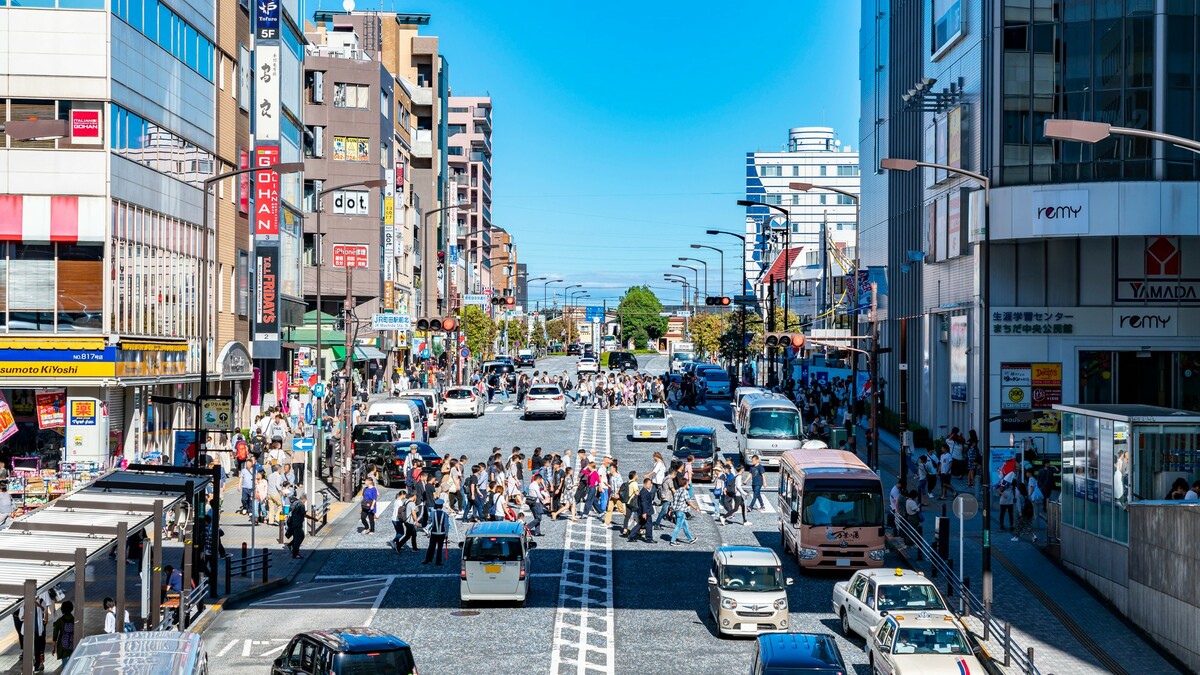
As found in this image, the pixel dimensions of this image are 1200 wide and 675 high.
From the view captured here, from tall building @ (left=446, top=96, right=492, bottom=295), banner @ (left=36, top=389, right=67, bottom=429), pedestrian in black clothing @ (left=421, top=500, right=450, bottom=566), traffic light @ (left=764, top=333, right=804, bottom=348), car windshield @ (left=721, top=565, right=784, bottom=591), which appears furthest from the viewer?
tall building @ (left=446, top=96, right=492, bottom=295)

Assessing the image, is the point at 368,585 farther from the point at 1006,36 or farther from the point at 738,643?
the point at 1006,36

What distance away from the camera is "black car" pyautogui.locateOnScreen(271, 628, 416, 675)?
19.2m

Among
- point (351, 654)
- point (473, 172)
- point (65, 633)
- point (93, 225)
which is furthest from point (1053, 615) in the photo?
point (473, 172)

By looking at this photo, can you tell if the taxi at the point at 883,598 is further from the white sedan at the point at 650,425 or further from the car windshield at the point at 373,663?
the white sedan at the point at 650,425

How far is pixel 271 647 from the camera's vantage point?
79.9 feet

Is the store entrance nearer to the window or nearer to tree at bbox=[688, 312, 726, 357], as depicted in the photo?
the window

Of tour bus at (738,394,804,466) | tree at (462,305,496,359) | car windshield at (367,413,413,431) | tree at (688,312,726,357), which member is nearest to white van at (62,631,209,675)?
tour bus at (738,394,804,466)

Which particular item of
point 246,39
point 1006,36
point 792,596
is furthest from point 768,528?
point 246,39

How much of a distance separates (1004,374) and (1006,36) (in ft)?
38.9

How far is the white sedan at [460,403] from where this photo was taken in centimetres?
6806

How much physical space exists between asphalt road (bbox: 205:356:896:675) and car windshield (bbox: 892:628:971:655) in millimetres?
1978

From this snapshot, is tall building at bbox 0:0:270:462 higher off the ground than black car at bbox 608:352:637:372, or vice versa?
tall building at bbox 0:0:270:462

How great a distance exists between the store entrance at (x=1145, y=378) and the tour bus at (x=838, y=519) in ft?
74.4

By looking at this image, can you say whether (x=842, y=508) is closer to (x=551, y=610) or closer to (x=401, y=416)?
(x=551, y=610)
